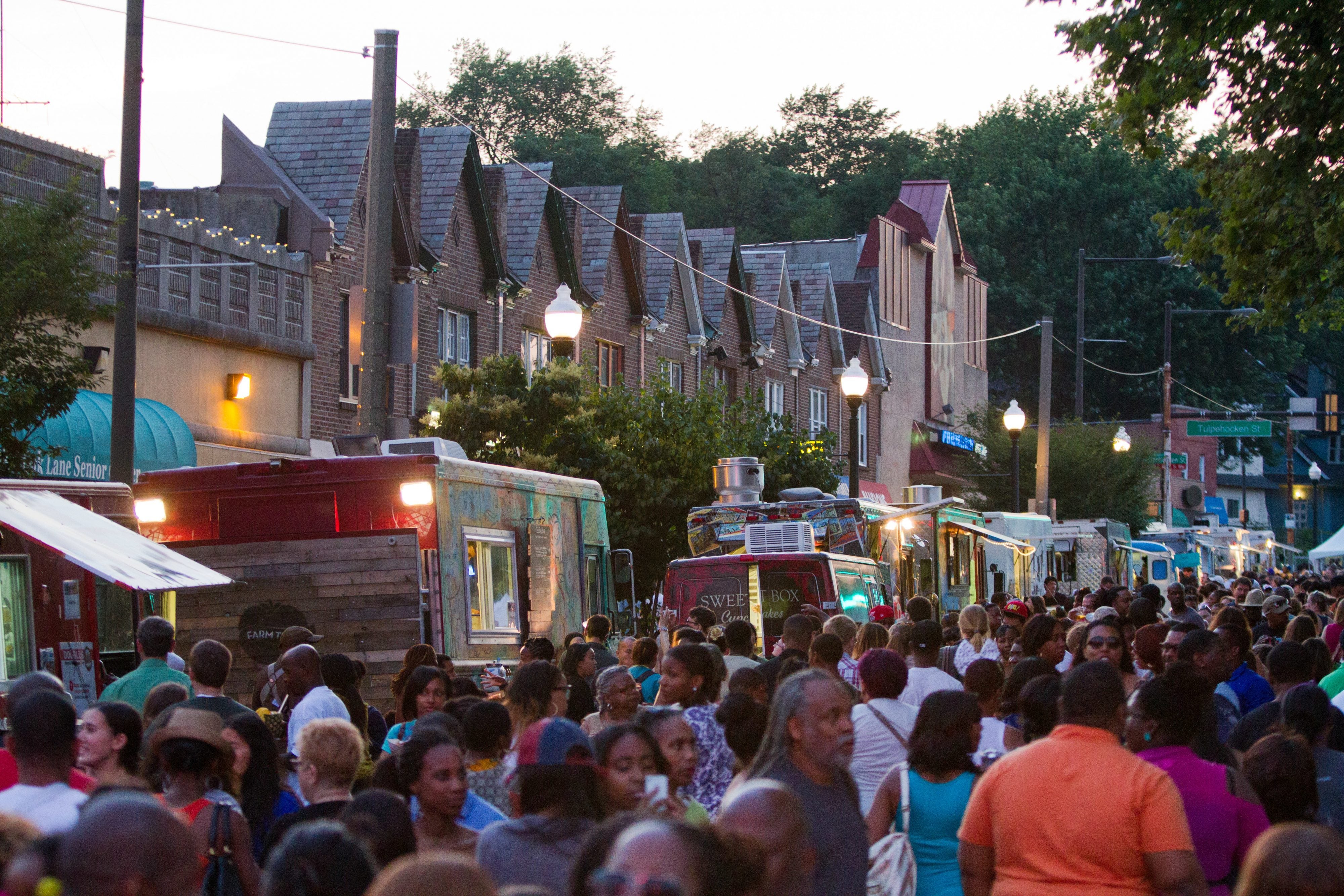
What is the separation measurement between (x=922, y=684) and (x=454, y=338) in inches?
794

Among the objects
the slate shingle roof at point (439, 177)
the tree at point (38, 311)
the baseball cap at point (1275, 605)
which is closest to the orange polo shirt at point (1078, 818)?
the tree at point (38, 311)

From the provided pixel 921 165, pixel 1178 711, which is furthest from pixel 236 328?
pixel 921 165

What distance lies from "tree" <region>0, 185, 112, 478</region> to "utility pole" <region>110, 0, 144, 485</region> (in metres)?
0.22

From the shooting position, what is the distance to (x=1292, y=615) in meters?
19.6

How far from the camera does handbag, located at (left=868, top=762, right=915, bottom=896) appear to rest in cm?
569

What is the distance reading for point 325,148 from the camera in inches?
1045

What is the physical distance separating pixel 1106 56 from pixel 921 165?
236 feet

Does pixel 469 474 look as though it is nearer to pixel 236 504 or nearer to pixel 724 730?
pixel 236 504

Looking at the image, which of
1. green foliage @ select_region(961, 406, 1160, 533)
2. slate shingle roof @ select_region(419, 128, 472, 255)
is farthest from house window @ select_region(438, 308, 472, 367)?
green foliage @ select_region(961, 406, 1160, 533)

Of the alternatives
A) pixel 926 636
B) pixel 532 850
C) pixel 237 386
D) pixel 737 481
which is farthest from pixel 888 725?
pixel 237 386

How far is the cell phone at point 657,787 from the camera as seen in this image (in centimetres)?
527

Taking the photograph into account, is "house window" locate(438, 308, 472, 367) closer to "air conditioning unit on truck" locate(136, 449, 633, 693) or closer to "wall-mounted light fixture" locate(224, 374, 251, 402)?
"wall-mounted light fixture" locate(224, 374, 251, 402)

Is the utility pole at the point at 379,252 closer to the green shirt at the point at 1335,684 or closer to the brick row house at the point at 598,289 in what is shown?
the brick row house at the point at 598,289

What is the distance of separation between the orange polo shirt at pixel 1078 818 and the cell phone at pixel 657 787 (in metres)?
0.99
